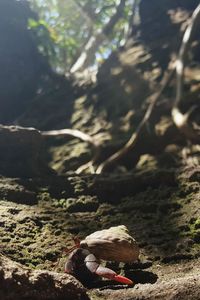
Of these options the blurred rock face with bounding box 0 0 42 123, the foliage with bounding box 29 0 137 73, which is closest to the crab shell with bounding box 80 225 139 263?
the blurred rock face with bounding box 0 0 42 123

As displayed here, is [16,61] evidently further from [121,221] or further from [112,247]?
[112,247]

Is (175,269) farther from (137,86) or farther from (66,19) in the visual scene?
(66,19)

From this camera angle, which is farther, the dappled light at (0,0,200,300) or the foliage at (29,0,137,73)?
the foliage at (29,0,137,73)

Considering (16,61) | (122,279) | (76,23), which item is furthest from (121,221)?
(76,23)

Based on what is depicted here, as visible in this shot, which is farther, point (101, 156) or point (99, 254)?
point (101, 156)

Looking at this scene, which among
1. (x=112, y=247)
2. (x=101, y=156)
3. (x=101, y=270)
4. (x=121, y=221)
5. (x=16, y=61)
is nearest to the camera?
(x=101, y=270)

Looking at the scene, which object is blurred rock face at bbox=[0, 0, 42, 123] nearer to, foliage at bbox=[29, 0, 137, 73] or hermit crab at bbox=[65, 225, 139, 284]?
foliage at bbox=[29, 0, 137, 73]

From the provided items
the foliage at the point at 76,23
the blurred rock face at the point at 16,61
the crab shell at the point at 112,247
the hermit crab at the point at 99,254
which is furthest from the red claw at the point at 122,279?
the foliage at the point at 76,23
